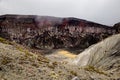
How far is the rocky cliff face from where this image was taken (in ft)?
563

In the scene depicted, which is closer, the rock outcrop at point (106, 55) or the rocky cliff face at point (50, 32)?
the rock outcrop at point (106, 55)

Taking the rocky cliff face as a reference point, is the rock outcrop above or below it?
above

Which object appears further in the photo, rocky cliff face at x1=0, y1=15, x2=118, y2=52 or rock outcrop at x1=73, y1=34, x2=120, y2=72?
rocky cliff face at x1=0, y1=15, x2=118, y2=52

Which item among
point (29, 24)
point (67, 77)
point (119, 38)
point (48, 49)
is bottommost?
point (48, 49)

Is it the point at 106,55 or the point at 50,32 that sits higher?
the point at 106,55

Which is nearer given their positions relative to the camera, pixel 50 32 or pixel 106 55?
pixel 106 55

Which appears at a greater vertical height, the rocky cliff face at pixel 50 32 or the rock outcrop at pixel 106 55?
the rock outcrop at pixel 106 55

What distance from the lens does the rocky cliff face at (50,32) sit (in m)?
172

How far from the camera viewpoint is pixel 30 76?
1484 cm

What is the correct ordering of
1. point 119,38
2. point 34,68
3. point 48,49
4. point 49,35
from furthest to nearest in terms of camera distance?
point 49,35 → point 48,49 → point 119,38 → point 34,68

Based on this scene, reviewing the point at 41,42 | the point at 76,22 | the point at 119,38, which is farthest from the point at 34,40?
the point at 119,38

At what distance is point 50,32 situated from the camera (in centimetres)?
17725

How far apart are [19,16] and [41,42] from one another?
2183 cm

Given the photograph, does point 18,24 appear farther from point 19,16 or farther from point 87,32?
point 87,32
